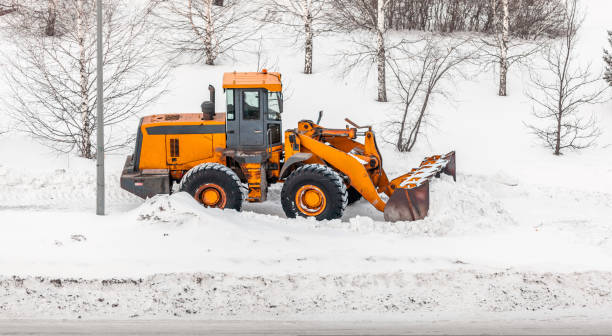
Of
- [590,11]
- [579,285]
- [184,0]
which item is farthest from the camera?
[590,11]

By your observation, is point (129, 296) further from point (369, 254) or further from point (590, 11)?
point (590, 11)

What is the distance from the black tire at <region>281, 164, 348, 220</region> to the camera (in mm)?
10516

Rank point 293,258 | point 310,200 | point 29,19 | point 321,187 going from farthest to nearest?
point 29,19
point 310,200
point 321,187
point 293,258

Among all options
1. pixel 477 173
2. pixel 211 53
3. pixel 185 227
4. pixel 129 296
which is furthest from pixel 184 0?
pixel 129 296

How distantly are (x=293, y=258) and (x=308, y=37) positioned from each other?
42.4 ft

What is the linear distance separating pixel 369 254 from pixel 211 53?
13945 millimetres

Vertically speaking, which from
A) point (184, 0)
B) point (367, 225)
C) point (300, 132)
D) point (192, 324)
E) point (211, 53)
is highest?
point (184, 0)

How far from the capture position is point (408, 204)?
33.6 feet

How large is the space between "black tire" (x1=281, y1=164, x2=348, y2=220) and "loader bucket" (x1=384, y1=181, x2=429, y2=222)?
33.6 inches

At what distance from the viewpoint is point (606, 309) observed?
7484 millimetres

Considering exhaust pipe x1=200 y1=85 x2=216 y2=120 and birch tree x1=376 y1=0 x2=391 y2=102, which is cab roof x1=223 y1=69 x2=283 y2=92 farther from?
birch tree x1=376 y1=0 x2=391 y2=102

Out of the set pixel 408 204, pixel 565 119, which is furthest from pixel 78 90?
pixel 565 119

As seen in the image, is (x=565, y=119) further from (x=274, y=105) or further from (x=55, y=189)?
(x=55, y=189)

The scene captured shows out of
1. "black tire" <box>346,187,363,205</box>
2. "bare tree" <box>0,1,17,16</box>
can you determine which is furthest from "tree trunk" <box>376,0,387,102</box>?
"bare tree" <box>0,1,17,16</box>
